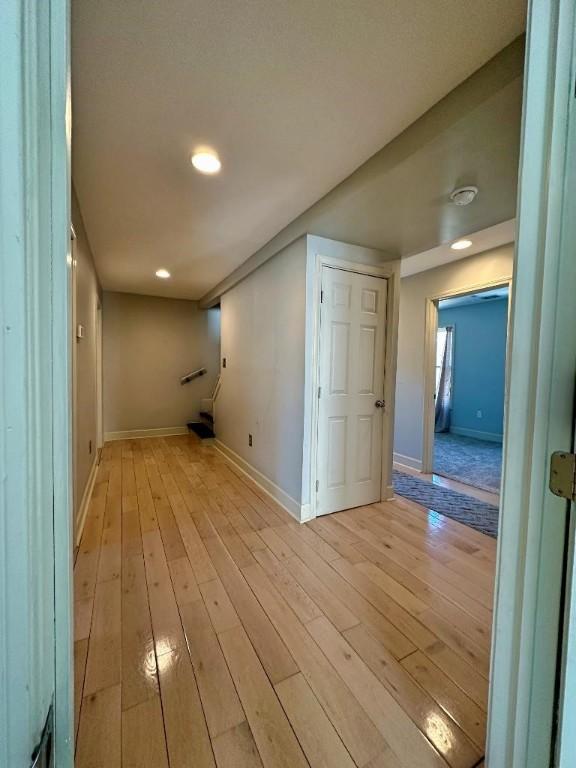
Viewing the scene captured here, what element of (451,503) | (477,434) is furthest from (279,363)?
(477,434)

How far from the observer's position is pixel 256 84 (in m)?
1.25

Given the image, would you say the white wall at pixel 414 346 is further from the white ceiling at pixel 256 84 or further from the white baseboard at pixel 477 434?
the white baseboard at pixel 477 434

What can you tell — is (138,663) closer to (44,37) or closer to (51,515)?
(51,515)

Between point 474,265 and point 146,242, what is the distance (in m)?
3.28

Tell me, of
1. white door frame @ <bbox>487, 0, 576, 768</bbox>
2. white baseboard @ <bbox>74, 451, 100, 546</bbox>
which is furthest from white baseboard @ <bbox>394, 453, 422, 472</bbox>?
white baseboard @ <bbox>74, 451, 100, 546</bbox>

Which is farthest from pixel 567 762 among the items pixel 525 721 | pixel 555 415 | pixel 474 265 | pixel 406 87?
pixel 474 265

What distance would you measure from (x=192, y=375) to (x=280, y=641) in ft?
15.4

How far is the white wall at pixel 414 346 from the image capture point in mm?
3455

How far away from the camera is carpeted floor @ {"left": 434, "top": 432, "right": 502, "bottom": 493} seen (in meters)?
3.63

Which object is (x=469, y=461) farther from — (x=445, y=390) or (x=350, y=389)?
(x=350, y=389)

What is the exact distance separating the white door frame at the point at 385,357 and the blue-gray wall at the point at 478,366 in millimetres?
3794

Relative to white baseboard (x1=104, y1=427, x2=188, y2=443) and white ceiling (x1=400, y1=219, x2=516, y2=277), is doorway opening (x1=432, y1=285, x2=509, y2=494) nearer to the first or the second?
white ceiling (x1=400, y1=219, x2=516, y2=277)

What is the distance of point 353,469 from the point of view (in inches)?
107

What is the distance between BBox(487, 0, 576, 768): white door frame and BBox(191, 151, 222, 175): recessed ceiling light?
4.67ft
